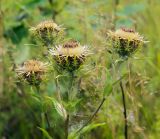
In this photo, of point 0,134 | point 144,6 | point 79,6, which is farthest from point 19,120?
point 144,6

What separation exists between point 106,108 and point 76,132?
0.71m

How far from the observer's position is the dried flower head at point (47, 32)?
2.15 metres

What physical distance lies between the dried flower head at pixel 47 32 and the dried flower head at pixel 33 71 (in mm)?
111

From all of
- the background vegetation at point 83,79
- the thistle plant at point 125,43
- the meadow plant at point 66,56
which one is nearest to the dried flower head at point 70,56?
the meadow plant at point 66,56

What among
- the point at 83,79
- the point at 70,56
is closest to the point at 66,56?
the point at 70,56

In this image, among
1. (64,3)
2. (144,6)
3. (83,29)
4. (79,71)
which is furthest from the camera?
(144,6)

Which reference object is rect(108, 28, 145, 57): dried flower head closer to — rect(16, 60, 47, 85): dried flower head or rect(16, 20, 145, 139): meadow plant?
rect(16, 20, 145, 139): meadow plant

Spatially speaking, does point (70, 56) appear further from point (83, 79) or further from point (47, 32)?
point (83, 79)

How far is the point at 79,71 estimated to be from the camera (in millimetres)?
2008

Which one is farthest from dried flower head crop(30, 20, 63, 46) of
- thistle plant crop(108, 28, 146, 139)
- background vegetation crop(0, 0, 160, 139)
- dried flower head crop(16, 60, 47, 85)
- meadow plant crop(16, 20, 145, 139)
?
background vegetation crop(0, 0, 160, 139)

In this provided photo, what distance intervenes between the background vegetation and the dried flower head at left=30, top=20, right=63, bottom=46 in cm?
52

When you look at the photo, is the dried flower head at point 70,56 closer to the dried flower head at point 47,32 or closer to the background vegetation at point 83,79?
the dried flower head at point 47,32

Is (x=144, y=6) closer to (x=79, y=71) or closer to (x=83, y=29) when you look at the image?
(x=83, y=29)

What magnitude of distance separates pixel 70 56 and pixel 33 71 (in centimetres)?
25
